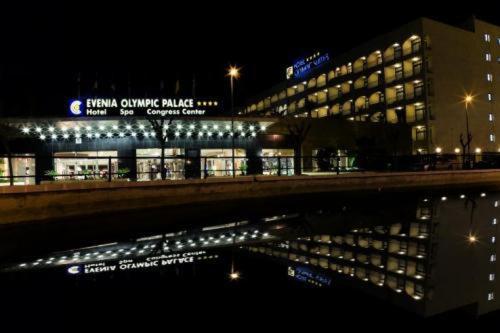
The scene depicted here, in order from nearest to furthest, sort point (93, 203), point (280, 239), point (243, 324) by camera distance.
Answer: point (243, 324), point (280, 239), point (93, 203)

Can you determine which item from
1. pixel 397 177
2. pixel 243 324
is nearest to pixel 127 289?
pixel 243 324

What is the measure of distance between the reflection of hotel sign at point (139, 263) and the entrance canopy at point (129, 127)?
76.3ft

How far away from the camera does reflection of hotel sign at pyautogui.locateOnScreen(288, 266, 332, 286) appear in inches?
190

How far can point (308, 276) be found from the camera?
201 inches

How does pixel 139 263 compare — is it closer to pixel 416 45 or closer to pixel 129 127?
pixel 129 127

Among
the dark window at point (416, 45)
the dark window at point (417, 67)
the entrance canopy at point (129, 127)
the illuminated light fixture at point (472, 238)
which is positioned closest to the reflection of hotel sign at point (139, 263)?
the illuminated light fixture at point (472, 238)

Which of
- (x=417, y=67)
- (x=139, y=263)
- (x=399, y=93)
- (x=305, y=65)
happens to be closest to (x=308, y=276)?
(x=139, y=263)

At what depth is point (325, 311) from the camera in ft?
12.6

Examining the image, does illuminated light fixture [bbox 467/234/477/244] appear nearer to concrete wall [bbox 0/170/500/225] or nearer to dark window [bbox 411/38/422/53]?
concrete wall [bbox 0/170/500/225]

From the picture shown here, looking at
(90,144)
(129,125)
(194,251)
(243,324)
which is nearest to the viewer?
(243,324)

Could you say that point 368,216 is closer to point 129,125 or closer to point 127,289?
point 127,289

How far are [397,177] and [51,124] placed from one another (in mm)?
24418

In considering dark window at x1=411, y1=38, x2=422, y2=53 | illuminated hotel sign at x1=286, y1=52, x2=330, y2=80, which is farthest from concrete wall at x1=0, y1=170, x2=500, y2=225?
illuminated hotel sign at x1=286, y1=52, x2=330, y2=80

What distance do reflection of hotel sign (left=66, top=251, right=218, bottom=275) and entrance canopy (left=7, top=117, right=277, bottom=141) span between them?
76.3ft
